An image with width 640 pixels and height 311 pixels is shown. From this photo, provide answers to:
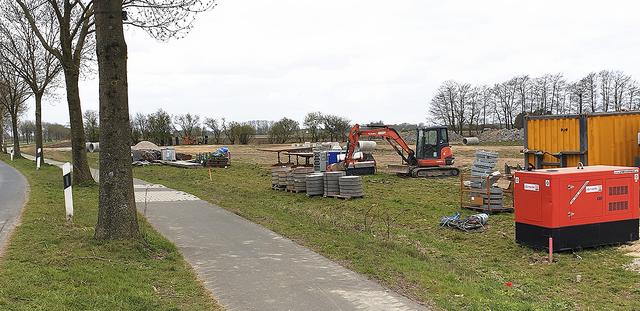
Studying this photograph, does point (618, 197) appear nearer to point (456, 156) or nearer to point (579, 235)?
point (579, 235)

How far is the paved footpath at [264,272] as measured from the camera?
20.0 ft

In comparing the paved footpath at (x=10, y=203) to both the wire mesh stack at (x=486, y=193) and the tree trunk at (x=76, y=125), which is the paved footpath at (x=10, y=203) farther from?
the wire mesh stack at (x=486, y=193)

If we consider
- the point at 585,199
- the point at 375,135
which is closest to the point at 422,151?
the point at 375,135

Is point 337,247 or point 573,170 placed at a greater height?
point 573,170

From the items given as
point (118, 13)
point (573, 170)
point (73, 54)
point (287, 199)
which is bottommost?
point (287, 199)

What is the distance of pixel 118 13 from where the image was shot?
8.53m

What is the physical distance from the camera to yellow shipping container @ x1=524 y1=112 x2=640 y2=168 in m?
15.3

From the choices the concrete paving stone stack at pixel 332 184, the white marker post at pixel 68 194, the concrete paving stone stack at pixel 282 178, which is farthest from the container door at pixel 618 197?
the concrete paving stone stack at pixel 282 178

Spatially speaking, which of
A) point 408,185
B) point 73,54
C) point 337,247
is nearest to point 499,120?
point 408,185

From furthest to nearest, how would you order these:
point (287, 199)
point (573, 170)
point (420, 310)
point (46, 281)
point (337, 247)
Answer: point (287, 199), point (573, 170), point (337, 247), point (46, 281), point (420, 310)

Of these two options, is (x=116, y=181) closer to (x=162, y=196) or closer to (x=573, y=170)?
(x=573, y=170)

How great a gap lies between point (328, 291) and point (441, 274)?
192cm

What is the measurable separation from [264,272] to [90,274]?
84.5 inches

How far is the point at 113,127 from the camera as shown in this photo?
8406 millimetres
